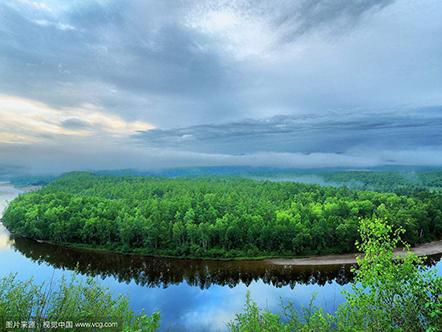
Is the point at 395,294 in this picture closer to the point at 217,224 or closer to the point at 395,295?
the point at 395,295

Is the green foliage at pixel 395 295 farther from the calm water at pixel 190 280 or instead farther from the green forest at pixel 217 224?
the green forest at pixel 217 224

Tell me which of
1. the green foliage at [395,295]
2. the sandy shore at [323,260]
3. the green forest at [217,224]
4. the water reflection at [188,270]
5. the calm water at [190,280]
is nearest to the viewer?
the green foliage at [395,295]

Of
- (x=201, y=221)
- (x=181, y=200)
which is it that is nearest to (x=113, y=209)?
(x=181, y=200)

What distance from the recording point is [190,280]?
45344mm

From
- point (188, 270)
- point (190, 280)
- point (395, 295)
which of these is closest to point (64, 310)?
point (395, 295)

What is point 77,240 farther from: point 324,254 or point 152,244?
point 324,254

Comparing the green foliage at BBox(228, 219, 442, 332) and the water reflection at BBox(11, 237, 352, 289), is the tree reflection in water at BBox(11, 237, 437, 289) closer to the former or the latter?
the water reflection at BBox(11, 237, 352, 289)

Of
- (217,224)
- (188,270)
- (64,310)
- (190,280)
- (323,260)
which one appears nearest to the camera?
(64,310)

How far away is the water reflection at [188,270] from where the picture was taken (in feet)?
147

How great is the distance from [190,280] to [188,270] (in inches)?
164

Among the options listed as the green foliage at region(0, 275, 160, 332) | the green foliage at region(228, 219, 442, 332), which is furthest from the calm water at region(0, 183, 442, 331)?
the green foliage at region(228, 219, 442, 332)

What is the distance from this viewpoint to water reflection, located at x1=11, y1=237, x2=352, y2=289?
147 feet

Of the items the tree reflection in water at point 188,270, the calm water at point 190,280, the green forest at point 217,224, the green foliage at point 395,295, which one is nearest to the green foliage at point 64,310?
the green foliage at point 395,295

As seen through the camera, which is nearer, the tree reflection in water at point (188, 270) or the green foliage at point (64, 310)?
the green foliage at point (64, 310)
